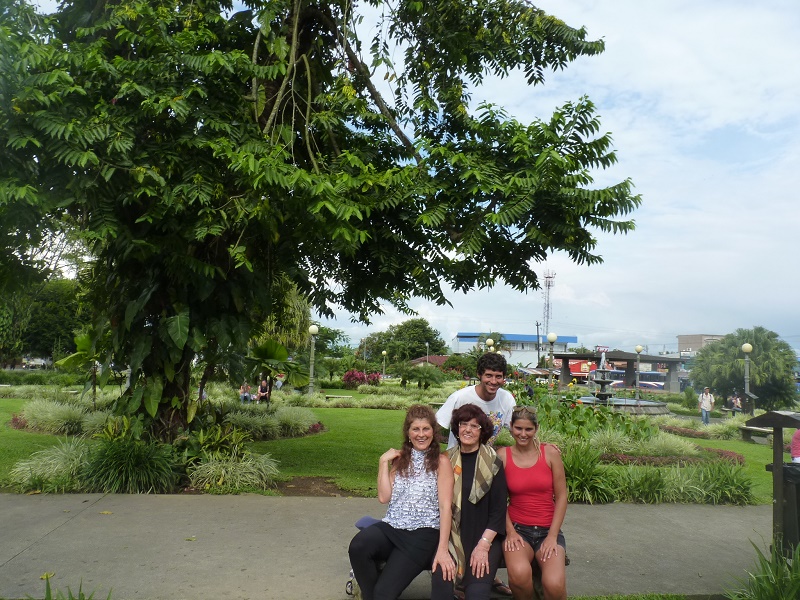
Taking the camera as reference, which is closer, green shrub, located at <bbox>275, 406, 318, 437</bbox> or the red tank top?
the red tank top

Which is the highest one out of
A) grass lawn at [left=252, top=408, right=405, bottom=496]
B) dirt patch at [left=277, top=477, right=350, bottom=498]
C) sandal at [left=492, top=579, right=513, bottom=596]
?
sandal at [left=492, top=579, right=513, bottom=596]

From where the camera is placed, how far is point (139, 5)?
720 cm

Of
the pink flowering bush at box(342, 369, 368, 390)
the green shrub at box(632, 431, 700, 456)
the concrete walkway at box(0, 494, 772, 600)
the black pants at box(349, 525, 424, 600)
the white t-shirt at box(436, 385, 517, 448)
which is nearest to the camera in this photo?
the black pants at box(349, 525, 424, 600)

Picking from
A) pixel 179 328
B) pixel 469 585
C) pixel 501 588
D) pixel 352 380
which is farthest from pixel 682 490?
pixel 352 380

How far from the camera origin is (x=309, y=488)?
8.54 meters

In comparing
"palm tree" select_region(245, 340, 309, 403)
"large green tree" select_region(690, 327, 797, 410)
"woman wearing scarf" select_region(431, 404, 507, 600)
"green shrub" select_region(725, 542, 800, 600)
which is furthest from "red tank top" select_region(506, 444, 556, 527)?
"large green tree" select_region(690, 327, 797, 410)

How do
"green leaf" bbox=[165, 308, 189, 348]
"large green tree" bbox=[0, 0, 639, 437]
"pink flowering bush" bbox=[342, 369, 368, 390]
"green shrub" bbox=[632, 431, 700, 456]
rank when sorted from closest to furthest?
"large green tree" bbox=[0, 0, 639, 437], "green leaf" bbox=[165, 308, 189, 348], "green shrub" bbox=[632, 431, 700, 456], "pink flowering bush" bbox=[342, 369, 368, 390]

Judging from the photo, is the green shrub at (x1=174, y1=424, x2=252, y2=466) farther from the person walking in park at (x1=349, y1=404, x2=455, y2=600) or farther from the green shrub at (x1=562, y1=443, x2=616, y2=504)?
the person walking in park at (x1=349, y1=404, x2=455, y2=600)

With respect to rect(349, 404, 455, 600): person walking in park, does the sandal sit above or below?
below

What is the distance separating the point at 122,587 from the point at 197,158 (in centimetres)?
470

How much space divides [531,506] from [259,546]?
248 cm

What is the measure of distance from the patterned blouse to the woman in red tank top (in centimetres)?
50

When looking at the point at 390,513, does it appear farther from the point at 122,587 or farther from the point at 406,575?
the point at 122,587

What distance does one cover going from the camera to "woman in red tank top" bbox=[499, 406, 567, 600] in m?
4.18
